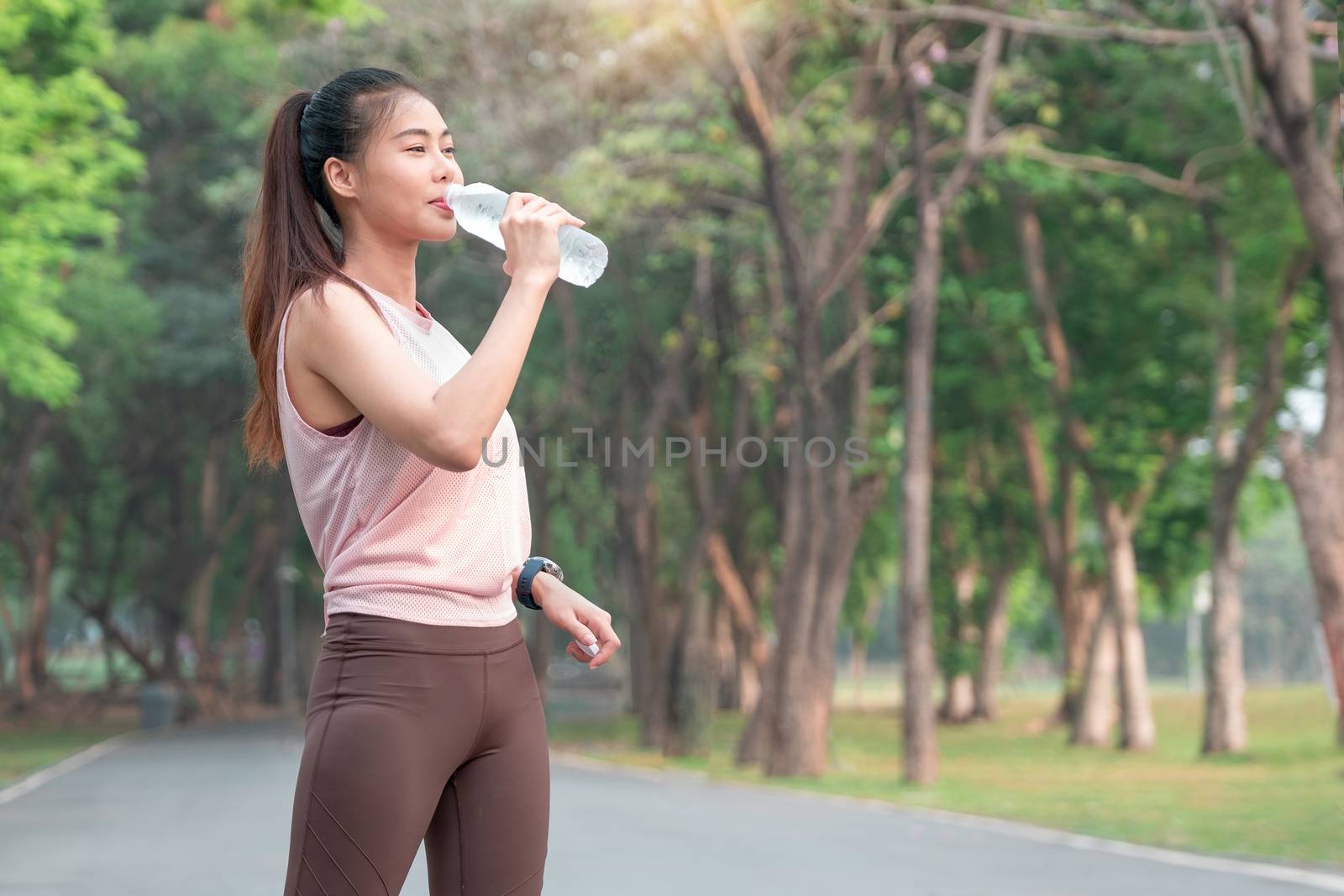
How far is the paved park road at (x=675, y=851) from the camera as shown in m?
10.4

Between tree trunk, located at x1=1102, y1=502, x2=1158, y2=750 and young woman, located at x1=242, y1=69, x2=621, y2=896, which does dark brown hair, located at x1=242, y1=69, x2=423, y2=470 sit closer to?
young woman, located at x1=242, y1=69, x2=621, y2=896

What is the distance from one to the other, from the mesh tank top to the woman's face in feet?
0.41

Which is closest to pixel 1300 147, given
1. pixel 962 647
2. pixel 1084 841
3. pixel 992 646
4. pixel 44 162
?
pixel 1084 841

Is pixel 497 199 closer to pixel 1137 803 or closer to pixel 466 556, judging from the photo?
pixel 466 556

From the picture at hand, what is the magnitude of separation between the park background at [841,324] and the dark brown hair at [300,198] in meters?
7.63

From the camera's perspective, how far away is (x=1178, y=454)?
91.4 feet

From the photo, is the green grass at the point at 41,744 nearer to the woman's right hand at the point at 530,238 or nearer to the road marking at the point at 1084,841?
the road marking at the point at 1084,841

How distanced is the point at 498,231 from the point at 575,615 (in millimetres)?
605

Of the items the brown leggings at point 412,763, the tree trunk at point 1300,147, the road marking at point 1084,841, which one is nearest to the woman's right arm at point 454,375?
the brown leggings at point 412,763

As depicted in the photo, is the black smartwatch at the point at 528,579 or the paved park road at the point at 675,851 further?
the paved park road at the point at 675,851

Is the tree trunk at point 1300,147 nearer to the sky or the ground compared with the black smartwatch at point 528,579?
nearer to the sky

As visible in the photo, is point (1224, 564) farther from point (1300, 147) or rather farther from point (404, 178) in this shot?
point (404, 178)

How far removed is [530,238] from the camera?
2547 millimetres

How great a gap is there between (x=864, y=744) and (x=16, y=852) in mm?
21108
